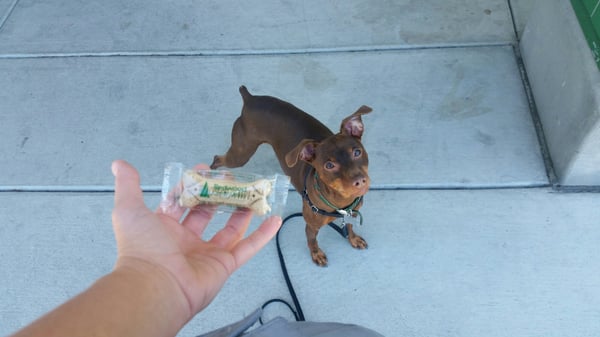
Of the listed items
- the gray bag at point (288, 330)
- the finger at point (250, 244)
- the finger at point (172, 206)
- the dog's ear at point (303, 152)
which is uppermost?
the dog's ear at point (303, 152)

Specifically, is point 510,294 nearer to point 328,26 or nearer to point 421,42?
point 421,42

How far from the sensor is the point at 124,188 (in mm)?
1813

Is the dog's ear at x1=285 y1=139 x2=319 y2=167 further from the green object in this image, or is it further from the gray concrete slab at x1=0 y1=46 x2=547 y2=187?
the green object

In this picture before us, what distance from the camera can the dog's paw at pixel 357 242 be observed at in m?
3.12

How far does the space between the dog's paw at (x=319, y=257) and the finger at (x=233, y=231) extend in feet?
2.71

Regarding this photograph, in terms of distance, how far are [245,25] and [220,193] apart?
8.53 feet

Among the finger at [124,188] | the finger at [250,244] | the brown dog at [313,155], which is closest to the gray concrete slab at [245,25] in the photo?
the brown dog at [313,155]

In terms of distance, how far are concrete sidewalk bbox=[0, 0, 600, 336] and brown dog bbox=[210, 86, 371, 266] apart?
0.41m

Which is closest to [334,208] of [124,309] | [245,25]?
[124,309]

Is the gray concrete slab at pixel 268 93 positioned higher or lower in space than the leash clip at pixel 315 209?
lower

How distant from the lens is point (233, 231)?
2322 mm

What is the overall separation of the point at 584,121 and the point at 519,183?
60cm

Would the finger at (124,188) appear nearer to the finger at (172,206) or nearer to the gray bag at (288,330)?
the finger at (172,206)

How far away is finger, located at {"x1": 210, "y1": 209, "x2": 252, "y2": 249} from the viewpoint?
227 centimetres
